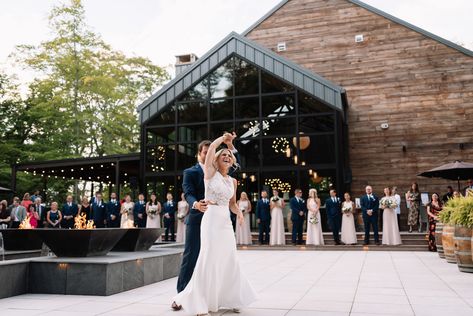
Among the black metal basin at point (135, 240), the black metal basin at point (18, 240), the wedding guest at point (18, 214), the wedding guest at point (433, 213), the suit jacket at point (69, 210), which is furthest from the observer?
the suit jacket at point (69, 210)

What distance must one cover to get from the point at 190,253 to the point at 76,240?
243 centimetres

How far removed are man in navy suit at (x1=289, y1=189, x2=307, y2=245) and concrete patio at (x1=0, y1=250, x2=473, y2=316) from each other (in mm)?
6499

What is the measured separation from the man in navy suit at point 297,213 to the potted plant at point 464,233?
7.56 meters

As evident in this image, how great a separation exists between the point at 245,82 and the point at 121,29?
19.1 m

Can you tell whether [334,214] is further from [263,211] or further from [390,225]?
[263,211]

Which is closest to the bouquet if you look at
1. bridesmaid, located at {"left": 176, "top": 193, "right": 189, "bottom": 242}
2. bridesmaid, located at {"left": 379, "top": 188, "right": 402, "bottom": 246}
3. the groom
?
bridesmaid, located at {"left": 379, "top": 188, "right": 402, "bottom": 246}

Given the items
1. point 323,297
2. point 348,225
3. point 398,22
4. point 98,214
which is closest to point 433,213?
point 348,225

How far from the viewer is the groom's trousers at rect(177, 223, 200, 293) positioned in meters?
5.15

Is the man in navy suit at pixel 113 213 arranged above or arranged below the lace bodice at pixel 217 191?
below

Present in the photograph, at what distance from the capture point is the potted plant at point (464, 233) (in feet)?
26.1

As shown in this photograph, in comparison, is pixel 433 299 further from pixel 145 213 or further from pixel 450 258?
pixel 145 213

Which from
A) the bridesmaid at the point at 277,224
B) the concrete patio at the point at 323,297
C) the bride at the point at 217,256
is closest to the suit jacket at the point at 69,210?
the bridesmaid at the point at 277,224

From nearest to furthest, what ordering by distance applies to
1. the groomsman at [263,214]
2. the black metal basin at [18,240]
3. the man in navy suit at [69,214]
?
the black metal basin at [18,240] → the groomsman at [263,214] → the man in navy suit at [69,214]

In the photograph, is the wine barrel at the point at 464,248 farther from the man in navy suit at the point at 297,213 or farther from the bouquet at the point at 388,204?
the man in navy suit at the point at 297,213
